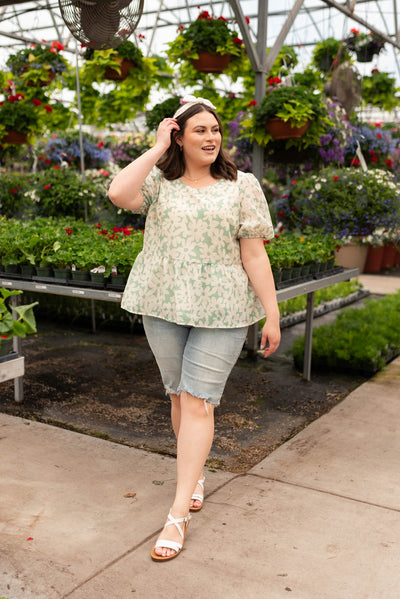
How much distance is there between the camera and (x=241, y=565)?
2.00m

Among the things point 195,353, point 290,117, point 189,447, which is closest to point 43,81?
point 290,117

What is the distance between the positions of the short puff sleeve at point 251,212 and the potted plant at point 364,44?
616 centimetres

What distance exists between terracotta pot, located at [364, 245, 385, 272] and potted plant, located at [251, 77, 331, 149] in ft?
18.4

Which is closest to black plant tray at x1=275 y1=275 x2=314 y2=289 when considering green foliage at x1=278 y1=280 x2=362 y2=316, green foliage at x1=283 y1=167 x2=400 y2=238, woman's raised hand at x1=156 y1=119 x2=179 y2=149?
green foliage at x1=283 y1=167 x2=400 y2=238

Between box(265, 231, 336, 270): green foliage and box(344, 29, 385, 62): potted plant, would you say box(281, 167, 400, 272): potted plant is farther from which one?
box(344, 29, 385, 62): potted plant

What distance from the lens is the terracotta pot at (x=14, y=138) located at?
5.95 m

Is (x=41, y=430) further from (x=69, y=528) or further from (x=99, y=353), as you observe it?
(x=99, y=353)

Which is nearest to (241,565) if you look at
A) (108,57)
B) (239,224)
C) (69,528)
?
(69,528)

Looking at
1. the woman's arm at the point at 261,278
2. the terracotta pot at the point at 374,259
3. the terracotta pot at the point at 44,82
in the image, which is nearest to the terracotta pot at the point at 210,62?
the terracotta pot at the point at 44,82

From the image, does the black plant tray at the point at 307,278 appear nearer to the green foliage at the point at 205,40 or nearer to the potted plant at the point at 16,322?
the green foliage at the point at 205,40

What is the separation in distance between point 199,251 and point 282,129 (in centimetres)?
244

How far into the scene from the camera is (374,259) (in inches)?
386

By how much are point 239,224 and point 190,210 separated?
177 millimetres

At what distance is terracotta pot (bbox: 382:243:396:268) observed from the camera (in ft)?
33.2
